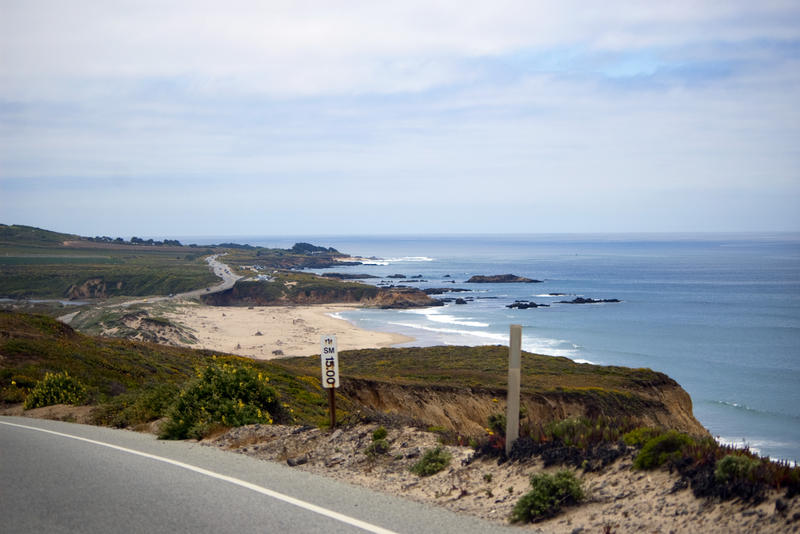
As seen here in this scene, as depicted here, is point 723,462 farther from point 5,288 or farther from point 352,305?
point 5,288

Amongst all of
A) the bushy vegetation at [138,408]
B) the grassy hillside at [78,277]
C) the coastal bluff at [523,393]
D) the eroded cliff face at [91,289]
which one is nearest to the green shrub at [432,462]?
the bushy vegetation at [138,408]

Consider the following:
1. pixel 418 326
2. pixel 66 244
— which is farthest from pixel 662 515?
pixel 66 244

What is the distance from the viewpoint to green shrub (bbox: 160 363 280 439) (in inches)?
398

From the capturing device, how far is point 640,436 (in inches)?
252

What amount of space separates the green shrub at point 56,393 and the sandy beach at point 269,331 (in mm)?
31236

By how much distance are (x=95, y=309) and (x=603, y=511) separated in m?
67.1

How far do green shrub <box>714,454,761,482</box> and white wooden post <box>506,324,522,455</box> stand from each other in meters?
2.11

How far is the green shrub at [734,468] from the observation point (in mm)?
5051

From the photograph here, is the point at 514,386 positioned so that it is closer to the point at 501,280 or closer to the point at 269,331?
the point at 269,331

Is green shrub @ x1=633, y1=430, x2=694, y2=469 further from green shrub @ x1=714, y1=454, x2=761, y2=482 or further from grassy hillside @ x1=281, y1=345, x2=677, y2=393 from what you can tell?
grassy hillside @ x1=281, y1=345, x2=677, y2=393

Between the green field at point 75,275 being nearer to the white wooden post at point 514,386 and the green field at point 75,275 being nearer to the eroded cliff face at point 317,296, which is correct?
the eroded cliff face at point 317,296

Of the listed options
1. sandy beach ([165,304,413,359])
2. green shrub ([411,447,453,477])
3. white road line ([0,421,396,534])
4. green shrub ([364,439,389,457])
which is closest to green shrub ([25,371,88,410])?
white road line ([0,421,396,534])

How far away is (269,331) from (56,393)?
4851 cm

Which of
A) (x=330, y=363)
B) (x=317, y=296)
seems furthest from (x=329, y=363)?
(x=317, y=296)
